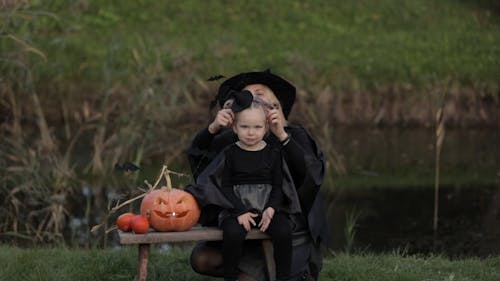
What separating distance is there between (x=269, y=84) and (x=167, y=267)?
169 centimetres

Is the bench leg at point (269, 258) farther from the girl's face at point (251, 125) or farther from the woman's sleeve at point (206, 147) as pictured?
the woman's sleeve at point (206, 147)

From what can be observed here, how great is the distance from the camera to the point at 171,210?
5.85 metres

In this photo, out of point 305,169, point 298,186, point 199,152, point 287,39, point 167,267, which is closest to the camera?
point 305,169

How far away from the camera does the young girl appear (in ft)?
19.1

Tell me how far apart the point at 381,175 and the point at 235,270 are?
21.4 feet

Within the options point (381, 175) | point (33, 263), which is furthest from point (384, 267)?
point (381, 175)

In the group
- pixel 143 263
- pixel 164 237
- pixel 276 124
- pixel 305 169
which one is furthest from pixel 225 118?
pixel 143 263

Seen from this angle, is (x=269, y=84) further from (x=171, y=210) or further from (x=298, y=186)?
(x=171, y=210)

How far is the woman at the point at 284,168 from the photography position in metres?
6.02

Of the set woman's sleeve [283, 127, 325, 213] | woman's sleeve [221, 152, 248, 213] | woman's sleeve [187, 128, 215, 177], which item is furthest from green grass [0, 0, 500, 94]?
woman's sleeve [221, 152, 248, 213]

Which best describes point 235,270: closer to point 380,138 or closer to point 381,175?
point 381,175

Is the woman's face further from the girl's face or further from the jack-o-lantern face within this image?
the jack-o-lantern face

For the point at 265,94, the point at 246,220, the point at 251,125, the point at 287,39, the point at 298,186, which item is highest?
the point at 265,94

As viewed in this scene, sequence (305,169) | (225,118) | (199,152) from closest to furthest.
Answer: (225,118) < (305,169) < (199,152)
